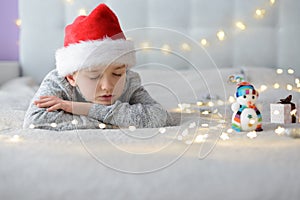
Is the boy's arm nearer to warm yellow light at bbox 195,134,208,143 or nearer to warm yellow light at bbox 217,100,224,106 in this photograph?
warm yellow light at bbox 195,134,208,143

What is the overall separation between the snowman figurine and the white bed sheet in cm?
14

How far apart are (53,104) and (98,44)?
0.68ft

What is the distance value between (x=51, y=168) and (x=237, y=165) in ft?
1.15

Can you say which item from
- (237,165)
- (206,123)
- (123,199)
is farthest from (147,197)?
(206,123)

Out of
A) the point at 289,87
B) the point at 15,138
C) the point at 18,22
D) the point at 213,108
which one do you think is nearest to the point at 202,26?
the point at 289,87

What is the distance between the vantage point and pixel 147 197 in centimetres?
80

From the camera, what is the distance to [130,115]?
47.4 inches

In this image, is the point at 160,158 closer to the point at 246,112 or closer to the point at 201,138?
the point at 201,138

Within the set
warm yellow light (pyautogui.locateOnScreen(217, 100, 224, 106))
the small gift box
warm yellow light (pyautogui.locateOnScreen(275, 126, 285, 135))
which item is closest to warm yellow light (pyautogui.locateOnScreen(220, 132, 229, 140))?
warm yellow light (pyautogui.locateOnScreen(275, 126, 285, 135))

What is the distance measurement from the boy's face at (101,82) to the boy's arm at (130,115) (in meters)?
0.03

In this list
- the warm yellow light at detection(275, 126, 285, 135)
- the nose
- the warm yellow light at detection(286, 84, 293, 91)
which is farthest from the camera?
the warm yellow light at detection(286, 84, 293, 91)

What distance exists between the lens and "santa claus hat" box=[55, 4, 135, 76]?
123 centimetres

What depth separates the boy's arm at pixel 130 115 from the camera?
1.19 m

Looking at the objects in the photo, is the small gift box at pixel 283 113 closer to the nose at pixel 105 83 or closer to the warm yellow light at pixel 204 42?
the nose at pixel 105 83
